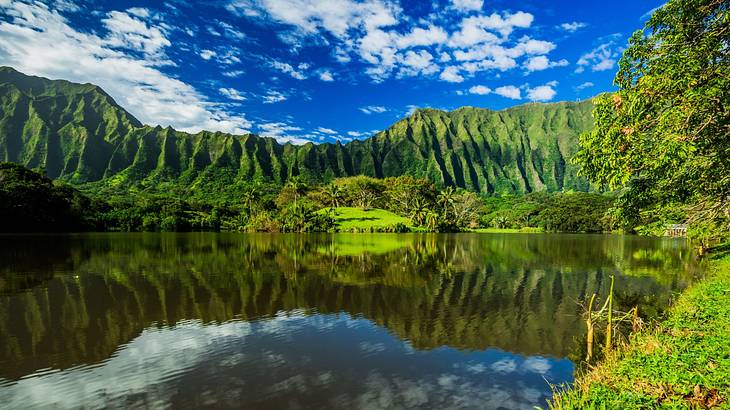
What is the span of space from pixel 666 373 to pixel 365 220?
12600 centimetres

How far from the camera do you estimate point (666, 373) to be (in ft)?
28.6

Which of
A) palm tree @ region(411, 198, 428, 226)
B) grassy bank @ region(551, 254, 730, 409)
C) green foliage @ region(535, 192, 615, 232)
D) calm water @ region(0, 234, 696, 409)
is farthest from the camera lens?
green foliage @ region(535, 192, 615, 232)

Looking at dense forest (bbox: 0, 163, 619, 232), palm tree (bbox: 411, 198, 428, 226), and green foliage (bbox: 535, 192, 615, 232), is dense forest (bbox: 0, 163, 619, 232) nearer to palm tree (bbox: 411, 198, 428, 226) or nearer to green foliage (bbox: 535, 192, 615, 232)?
palm tree (bbox: 411, 198, 428, 226)

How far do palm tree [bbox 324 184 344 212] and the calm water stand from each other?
12470cm

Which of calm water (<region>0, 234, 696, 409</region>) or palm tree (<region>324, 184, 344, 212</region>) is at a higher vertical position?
palm tree (<region>324, 184, 344, 212</region>)

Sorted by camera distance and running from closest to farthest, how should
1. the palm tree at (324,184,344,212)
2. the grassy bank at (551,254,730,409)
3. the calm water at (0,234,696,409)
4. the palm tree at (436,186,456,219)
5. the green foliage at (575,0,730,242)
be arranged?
the grassy bank at (551,254,730,409) → the calm water at (0,234,696,409) → the green foliage at (575,0,730,242) → the palm tree at (436,186,456,219) → the palm tree at (324,184,344,212)

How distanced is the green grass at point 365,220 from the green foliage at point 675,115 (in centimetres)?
11218

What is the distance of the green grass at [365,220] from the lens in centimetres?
12938

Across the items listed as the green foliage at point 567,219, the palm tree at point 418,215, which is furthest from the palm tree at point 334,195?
the green foliage at point 567,219

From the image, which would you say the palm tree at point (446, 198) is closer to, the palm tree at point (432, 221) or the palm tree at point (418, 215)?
the palm tree at point (432, 221)

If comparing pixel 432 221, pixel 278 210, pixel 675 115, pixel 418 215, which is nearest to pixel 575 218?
pixel 432 221

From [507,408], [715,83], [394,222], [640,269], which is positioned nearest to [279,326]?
[507,408]

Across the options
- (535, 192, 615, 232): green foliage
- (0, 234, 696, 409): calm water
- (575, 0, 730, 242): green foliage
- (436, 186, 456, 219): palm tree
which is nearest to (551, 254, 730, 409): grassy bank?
(0, 234, 696, 409): calm water

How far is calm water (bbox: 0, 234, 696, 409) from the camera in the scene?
11.3 m
